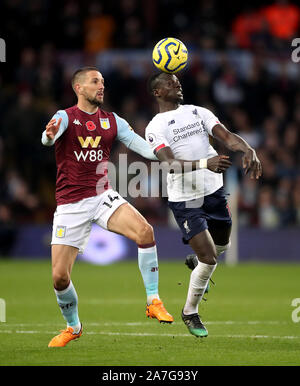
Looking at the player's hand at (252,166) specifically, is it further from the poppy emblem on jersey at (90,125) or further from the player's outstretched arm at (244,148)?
the poppy emblem on jersey at (90,125)

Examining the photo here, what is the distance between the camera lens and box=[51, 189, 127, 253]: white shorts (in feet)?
27.8

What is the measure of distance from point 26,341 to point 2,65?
11.8 metres

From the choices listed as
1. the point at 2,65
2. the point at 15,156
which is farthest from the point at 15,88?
the point at 15,156

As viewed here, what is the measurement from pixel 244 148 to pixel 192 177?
0.80 meters

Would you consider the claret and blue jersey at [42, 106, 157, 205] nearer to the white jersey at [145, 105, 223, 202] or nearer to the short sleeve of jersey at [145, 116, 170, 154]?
the short sleeve of jersey at [145, 116, 170, 154]

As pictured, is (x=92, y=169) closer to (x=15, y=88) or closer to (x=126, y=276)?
(x=126, y=276)

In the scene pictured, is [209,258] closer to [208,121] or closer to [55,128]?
[208,121]

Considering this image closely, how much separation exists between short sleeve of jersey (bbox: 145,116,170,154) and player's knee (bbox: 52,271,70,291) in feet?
5.00

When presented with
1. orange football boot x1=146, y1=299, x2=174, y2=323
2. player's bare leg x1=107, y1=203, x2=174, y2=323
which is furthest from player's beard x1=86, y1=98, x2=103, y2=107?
orange football boot x1=146, y1=299, x2=174, y2=323

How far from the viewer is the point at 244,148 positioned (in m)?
8.48

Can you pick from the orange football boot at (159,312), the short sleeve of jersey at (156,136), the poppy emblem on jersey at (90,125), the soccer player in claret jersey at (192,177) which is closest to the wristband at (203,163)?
the soccer player in claret jersey at (192,177)

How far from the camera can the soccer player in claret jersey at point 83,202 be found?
844 centimetres

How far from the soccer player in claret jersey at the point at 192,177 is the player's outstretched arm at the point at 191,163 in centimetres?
1

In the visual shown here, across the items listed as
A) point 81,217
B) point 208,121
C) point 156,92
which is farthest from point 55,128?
point 208,121
